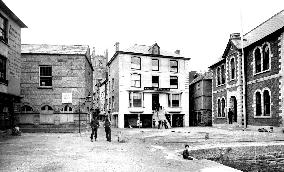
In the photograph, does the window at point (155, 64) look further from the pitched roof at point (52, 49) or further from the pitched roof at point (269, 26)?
the pitched roof at point (52, 49)

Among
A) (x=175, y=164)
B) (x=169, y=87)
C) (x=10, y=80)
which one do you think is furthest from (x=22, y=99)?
(x=169, y=87)

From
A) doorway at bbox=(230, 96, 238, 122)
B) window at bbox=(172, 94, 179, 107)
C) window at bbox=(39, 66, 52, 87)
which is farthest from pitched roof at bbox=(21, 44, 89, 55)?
window at bbox=(172, 94, 179, 107)

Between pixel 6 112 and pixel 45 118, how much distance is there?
11.8ft

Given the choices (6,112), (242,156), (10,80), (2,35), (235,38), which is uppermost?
(235,38)

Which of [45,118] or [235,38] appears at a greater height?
[235,38]

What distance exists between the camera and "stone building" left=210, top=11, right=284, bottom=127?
20.4 metres

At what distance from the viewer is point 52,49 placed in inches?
899

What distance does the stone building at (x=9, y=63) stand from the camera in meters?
17.5

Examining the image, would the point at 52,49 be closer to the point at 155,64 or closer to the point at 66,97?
the point at 66,97

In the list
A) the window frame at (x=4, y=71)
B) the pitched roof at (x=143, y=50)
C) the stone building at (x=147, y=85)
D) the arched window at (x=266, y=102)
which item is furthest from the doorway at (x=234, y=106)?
the window frame at (x=4, y=71)

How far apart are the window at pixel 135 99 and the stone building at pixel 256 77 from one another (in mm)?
10810

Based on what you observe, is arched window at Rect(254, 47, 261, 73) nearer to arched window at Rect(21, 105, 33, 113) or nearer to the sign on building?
the sign on building

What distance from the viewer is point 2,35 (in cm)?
1755

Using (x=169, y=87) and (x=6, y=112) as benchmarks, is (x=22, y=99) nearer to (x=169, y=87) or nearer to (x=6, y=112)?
(x=6, y=112)
